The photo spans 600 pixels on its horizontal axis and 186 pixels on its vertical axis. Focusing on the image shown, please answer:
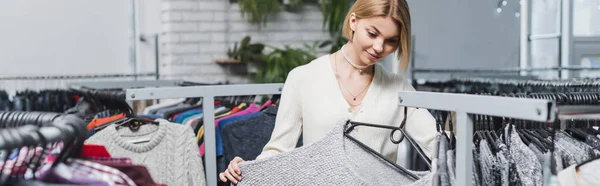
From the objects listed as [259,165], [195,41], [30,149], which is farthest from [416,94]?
[195,41]

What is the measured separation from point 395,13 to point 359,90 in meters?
0.27

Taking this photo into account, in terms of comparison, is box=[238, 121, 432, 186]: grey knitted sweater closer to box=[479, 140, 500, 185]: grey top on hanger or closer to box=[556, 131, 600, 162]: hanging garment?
box=[479, 140, 500, 185]: grey top on hanger

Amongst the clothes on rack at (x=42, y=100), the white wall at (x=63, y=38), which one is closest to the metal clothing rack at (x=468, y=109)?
the clothes on rack at (x=42, y=100)

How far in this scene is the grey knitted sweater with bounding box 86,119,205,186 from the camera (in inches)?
78.3

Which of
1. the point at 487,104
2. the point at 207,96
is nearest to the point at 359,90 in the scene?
the point at 207,96

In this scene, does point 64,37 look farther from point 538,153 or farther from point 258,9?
point 538,153

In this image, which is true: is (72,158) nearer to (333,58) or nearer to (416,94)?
(416,94)

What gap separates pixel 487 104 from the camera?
1088 millimetres

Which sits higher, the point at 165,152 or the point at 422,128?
the point at 422,128

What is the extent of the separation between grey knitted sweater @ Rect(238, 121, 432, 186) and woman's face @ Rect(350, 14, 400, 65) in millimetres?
275

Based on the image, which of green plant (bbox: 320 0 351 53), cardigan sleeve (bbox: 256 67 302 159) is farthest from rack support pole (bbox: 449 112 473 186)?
green plant (bbox: 320 0 351 53)

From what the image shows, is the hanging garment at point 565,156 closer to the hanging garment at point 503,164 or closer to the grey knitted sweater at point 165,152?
the hanging garment at point 503,164

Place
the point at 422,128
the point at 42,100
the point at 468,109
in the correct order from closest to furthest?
1. the point at 468,109
2. the point at 422,128
3. the point at 42,100

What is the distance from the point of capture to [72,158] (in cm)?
108
